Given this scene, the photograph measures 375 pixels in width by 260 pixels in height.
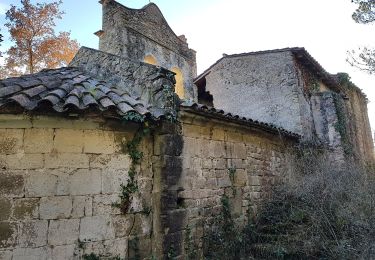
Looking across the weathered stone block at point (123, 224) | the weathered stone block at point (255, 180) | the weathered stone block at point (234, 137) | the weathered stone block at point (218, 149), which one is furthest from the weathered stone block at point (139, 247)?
the weathered stone block at point (255, 180)

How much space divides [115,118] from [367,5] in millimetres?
8100

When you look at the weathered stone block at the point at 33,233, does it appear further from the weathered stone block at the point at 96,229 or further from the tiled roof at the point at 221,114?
the tiled roof at the point at 221,114

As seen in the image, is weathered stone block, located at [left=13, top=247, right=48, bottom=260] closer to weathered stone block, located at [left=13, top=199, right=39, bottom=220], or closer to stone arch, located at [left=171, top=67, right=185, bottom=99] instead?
weathered stone block, located at [left=13, top=199, right=39, bottom=220]

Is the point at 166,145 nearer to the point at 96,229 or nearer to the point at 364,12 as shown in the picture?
the point at 96,229

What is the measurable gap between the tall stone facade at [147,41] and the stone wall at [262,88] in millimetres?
2085

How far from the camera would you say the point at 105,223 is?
14.2 feet

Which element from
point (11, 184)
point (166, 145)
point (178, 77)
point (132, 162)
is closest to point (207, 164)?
point (166, 145)

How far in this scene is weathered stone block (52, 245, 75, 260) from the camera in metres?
3.96

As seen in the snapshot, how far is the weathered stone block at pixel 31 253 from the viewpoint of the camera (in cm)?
Result: 381

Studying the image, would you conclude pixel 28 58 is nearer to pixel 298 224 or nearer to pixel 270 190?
pixel 270 190

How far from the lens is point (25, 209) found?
3920mm

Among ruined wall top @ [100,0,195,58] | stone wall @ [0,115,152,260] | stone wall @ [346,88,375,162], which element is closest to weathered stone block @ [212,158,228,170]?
stone wall @ [0,115,152,260]

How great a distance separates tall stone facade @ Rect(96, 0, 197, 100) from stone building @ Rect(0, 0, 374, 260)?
5203mm

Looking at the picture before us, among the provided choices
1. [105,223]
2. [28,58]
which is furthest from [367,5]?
[28,58]
